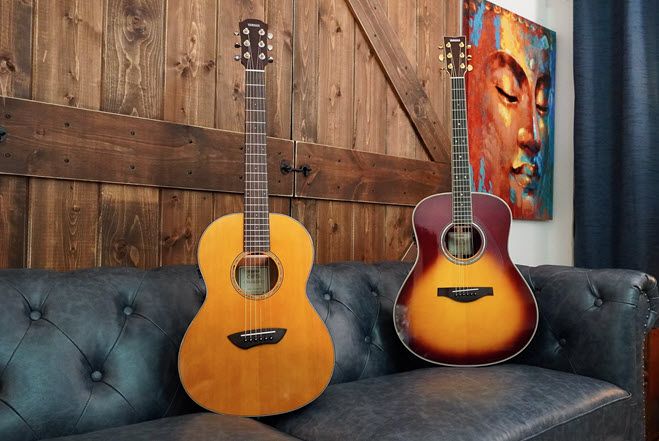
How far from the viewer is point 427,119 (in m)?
2.88

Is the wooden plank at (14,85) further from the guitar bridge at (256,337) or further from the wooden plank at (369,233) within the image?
the wooden plank at (369,233)

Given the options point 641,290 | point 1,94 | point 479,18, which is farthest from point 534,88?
point 1,94

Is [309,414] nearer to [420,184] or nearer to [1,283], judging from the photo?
[1,283]

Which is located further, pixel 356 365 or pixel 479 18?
pixel 479 18

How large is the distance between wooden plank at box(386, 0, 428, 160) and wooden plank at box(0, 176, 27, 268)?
5.21ft

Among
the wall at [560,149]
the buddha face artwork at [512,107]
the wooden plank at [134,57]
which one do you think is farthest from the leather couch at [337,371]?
the wall at [560,149]

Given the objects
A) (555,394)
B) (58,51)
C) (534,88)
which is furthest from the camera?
(534,88)

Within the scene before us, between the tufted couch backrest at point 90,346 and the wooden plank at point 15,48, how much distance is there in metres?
0.60

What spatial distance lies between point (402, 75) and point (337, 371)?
1.52 meters

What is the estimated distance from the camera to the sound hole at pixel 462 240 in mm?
2062

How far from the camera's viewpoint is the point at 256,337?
1507 mm

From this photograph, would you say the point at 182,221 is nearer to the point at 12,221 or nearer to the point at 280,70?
the point at 12,221

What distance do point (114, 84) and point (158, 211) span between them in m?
0.45

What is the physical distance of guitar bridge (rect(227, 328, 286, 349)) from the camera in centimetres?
149
